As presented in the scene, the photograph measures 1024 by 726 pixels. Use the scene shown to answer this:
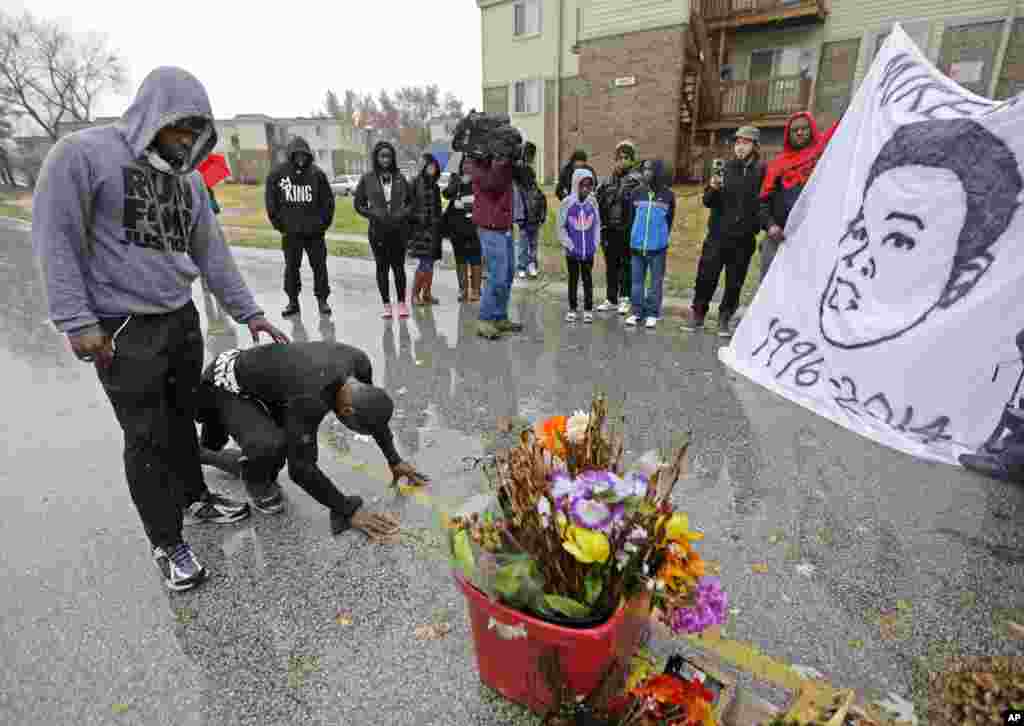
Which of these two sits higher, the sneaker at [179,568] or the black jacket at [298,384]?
the black jacket at [298,384]

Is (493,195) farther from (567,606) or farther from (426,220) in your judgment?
(567,606)

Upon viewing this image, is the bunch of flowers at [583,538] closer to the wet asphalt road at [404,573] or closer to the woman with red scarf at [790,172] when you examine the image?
the wet asphalt road at [404,573]

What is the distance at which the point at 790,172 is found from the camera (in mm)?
4938

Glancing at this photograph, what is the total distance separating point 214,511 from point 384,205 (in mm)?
4041

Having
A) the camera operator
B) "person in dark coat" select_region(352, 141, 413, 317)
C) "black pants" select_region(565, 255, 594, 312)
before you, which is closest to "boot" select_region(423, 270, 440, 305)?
"person in dark coat" select_region(352, 141, 413, 317)

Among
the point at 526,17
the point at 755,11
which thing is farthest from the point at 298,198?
the point at 526,17

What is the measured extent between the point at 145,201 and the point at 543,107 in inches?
787

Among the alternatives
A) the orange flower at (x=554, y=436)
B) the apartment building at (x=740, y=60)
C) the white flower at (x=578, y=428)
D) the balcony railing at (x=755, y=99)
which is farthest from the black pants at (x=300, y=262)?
the balcony railing at (x=755, y=99)

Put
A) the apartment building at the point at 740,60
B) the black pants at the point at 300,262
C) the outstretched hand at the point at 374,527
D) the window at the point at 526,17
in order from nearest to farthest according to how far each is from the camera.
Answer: the outstretched hand at the point at 374,527 < the black pants at the point at 300,262 < the apartment building at the point at 740,60 < the window at the point at 526,17

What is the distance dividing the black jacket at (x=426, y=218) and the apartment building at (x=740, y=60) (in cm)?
1015

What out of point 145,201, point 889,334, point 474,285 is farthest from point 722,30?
point 145,201

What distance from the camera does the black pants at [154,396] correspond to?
7.07 feet

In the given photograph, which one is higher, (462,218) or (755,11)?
(755,11)

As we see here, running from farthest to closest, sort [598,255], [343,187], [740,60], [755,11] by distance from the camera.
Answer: [343,187] < [740,60] < [755,11] < [598,255]
